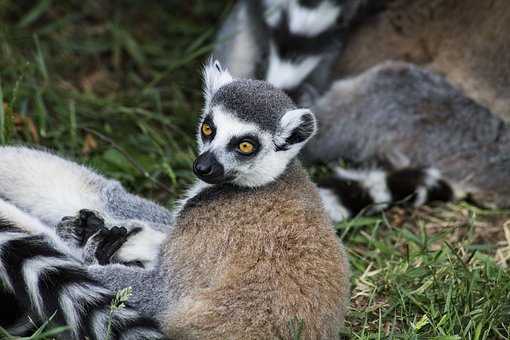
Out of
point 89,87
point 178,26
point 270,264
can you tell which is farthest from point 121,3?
point 270,264

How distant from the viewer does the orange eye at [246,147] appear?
3.11 m

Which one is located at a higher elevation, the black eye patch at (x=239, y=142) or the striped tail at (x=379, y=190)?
the black eye patch at (x=239, y=142)

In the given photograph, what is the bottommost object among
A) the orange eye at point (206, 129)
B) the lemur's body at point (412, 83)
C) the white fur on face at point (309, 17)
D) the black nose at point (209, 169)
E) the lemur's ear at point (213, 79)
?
the lemur's body at point (412, 83)

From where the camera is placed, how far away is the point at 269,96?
10.5 feet

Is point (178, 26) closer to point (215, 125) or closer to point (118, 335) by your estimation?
point (215, 125)

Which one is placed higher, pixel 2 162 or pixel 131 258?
pixel 2 162

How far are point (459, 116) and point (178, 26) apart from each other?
258 cm

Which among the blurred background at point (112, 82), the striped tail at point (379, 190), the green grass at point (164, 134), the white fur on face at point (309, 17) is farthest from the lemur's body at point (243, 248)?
the white fur on face at point (309, 17)

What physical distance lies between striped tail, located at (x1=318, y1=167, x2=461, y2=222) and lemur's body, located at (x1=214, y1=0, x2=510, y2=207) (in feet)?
0.44

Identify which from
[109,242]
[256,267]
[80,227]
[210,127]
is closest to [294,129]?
[210,127]

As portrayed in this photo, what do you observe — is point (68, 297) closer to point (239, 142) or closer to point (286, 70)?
point (239, 142)

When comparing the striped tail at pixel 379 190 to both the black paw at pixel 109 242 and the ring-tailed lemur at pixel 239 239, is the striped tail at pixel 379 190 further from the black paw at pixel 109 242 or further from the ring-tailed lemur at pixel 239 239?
the black paw at pixel 109 242

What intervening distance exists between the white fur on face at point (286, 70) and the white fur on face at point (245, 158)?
1561mm

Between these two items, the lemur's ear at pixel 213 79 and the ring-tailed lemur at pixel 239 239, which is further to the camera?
the lemur's ear at pixel 213 79
